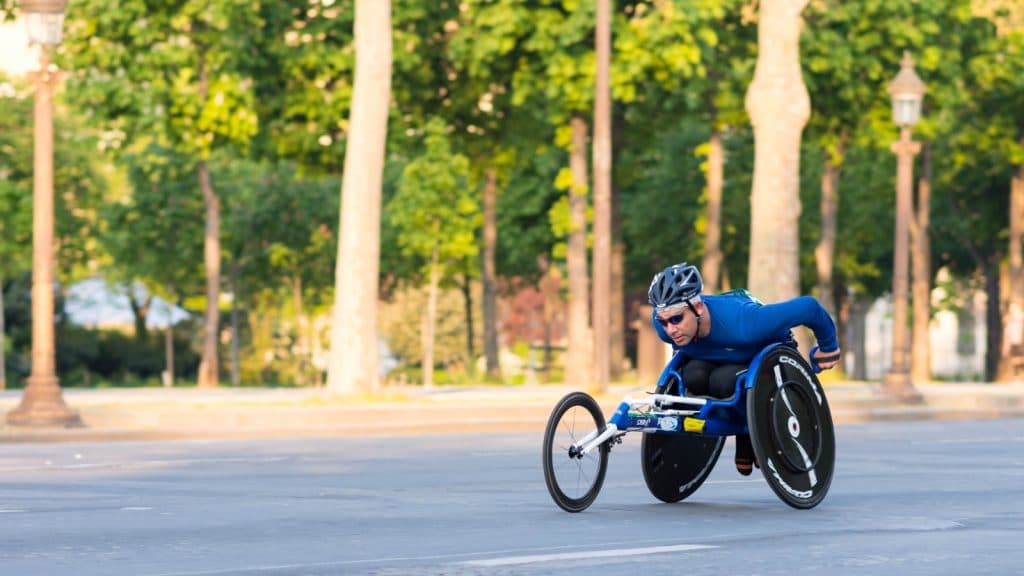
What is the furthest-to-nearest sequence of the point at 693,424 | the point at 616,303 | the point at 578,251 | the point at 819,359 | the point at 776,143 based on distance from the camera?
1. the point at 616,303
2. the point at 578,251
3. the point at 776,143
4. the point at 819,359
5. the point at 693,424

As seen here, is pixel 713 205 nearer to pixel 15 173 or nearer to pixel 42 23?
pixel 15 173

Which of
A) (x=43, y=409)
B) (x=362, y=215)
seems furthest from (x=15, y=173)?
(x=43, y=409)

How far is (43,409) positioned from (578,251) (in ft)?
→ 48.5

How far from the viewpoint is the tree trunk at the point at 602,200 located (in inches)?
1169

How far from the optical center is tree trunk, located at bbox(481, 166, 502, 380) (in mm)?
40781

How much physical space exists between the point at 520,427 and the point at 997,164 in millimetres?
24940

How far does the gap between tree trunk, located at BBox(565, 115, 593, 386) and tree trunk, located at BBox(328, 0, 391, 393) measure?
862 cm

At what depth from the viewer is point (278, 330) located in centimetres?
6569

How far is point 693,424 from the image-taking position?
12141mm

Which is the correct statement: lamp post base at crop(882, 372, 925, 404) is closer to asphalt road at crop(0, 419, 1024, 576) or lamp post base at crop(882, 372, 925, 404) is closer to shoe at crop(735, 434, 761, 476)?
asphalt road at crop(0, 419, 1024, 576)

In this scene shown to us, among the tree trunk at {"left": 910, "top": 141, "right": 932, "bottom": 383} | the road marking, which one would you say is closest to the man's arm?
the road marking

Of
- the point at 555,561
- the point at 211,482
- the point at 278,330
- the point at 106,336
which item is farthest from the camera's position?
the point at 278,330

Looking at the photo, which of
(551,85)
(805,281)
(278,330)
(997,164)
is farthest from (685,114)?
(278,330)

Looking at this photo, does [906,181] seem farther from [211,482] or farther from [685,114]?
[211,482]
